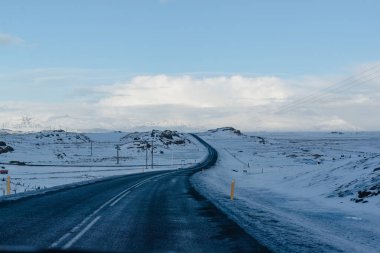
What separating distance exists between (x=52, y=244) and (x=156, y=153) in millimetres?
133954

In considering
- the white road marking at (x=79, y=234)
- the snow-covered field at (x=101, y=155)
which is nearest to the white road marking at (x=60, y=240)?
the white road marking at (x=79, y=234)

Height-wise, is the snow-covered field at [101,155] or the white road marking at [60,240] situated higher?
the white road marking at [60,240]

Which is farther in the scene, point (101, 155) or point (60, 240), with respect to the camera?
point (101, 155)

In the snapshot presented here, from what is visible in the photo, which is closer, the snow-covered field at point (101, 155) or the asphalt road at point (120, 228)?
the asphalt road at point (120, 228)

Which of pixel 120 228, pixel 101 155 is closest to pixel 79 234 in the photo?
pixel 120 228

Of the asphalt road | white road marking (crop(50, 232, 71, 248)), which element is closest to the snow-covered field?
the asphalt road

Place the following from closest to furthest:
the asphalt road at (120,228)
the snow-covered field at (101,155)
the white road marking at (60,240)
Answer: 1. the white road marking at (60,240)
2. the asphalt road at (120,228)
3. the snow-covered field at (101,155)

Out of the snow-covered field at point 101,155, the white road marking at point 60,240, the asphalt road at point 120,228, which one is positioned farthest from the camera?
the snow-covered field at point 101,155

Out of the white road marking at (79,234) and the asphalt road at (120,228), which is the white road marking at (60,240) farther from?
the white road marking at (79,234)

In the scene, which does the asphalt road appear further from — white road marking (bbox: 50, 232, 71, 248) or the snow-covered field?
the snow-covered field

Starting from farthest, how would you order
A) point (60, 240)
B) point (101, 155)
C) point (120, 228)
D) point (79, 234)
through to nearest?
point (101, 155) < point (120, 228) < point (79, 234) < point (60, 240)

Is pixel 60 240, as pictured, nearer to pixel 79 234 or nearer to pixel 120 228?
pixel 79 234

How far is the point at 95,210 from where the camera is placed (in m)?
16.3

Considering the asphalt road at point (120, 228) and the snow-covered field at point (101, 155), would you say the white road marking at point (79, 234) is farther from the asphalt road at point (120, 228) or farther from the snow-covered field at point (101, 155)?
the snow-covered field at point (101, 155)
